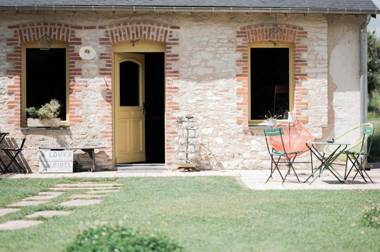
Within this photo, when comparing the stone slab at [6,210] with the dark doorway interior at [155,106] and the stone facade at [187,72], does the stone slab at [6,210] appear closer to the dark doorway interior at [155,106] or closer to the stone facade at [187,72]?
the stone facade at [187,72]

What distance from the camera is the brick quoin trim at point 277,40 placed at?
13.8 meters

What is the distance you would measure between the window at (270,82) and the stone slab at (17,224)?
7.34 meters

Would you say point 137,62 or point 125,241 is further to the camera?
point 137,62

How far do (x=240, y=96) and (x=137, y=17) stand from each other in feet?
8.64

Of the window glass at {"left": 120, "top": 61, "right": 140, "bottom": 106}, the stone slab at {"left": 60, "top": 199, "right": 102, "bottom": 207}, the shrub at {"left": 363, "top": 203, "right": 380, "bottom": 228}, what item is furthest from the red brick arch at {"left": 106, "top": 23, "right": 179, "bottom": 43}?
the shrub at {"left": 363, "top": 203, "right": 380, "bottom": 228}

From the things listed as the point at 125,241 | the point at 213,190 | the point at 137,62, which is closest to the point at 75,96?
the point at 137,62

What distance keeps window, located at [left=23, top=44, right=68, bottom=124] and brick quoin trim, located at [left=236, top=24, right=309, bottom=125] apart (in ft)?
12.0

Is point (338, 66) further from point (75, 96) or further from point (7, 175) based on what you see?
point (7, 175)

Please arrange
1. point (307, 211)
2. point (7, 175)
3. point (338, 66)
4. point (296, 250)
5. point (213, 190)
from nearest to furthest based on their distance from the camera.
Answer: point (296, 250) < point (307, 211) < point (213, 190) < point (7, 175) < point (338, 66)

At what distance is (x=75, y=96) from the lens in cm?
1374

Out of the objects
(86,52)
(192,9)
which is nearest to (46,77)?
(86,52)

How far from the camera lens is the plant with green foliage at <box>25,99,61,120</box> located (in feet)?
44.6

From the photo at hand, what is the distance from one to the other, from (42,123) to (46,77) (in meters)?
1.05

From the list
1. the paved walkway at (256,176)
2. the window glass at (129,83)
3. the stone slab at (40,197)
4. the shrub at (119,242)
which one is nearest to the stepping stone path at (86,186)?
the stone slab at (40,197)
